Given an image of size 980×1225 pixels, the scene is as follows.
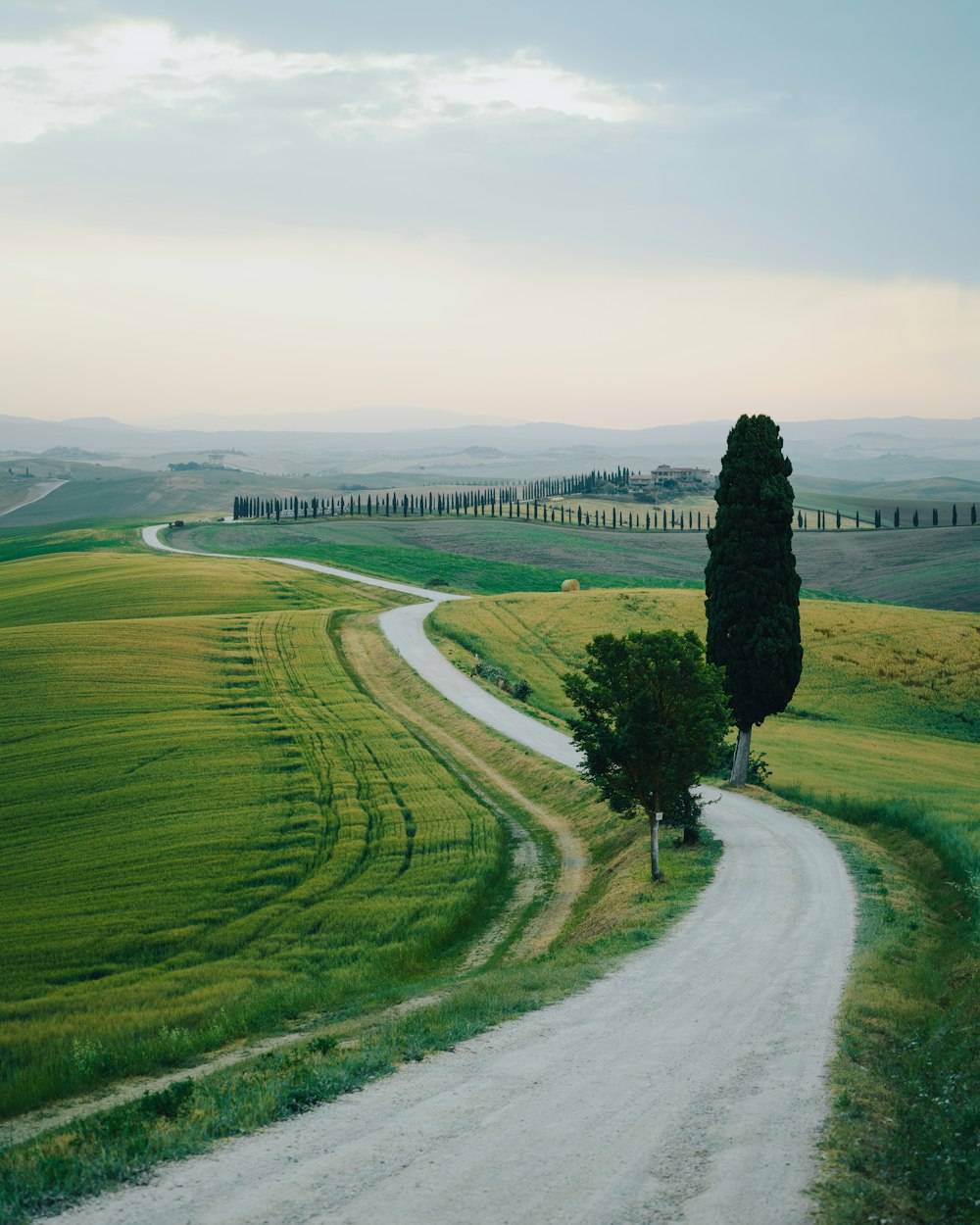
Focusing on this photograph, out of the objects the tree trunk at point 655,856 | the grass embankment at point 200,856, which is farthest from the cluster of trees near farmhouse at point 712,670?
the grass embankment at point 200,856

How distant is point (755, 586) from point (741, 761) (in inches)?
277

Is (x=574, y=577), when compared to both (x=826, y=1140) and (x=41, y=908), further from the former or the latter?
(x=826, y=1140)

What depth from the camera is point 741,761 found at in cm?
4131

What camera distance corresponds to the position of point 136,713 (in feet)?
149

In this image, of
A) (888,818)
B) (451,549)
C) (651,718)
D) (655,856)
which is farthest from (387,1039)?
(451,549)

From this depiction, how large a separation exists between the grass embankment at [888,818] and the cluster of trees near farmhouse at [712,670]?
4843 millimetres

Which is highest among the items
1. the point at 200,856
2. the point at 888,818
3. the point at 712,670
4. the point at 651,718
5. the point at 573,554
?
the point at 573,554

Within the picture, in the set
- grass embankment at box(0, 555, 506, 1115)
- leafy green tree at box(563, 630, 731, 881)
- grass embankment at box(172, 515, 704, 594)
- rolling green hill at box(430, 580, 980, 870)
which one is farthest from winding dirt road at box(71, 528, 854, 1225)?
grass embankment at box(172, 515, 704, 594)

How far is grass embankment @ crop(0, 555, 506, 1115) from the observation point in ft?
67.6

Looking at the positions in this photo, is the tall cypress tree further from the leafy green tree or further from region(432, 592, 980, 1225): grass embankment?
the leafy green tree

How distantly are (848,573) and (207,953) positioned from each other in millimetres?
116986

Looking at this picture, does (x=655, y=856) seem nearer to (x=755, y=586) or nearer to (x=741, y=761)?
(x=741, y=761)

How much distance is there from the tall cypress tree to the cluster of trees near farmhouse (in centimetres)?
4

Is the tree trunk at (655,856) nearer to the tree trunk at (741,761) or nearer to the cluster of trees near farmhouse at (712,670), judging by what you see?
the cluster of trees near farmhouse at (712,670)
